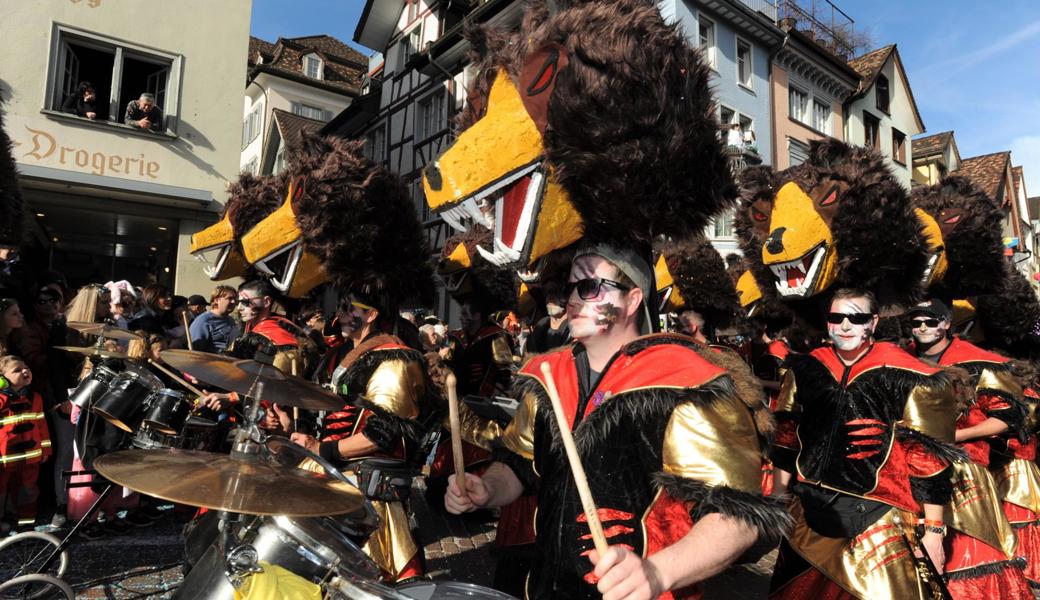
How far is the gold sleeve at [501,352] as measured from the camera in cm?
662

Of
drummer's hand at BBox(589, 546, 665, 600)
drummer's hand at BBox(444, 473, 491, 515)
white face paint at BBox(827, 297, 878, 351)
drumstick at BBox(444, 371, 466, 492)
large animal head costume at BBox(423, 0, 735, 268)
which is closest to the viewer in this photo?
drummer's hand at BBox(589, 546, 665, 600)

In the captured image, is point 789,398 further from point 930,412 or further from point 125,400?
point 125,400

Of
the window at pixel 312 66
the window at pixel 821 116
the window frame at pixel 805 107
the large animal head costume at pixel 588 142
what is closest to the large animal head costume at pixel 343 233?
the large animal head costume at pixel 588 142

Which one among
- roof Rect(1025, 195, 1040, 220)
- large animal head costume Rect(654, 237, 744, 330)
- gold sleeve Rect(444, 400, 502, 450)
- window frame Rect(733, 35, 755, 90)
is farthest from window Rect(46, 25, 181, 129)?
roof Rect(1025, 195, 1040, 220)

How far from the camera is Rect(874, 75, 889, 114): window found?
26283 millimetres

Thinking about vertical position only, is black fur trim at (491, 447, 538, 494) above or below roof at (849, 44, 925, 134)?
below

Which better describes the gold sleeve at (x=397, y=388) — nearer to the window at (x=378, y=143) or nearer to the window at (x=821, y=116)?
the window at (x=378, y=143)

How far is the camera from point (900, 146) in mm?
28391

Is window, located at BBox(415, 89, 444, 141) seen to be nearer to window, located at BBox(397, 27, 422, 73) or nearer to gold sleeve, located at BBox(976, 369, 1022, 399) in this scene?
window, located at BBox(397, 27, 422, 73)

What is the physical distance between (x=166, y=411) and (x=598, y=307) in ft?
10.9

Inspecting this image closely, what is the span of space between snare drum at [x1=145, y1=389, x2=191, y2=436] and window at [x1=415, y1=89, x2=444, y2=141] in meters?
17.2

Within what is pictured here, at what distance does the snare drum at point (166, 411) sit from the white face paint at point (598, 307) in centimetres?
320

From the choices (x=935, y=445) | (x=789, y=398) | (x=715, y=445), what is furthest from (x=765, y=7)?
(x=715, y=445)

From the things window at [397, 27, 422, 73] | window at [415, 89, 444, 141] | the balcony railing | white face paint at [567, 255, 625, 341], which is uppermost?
the balcony railing
